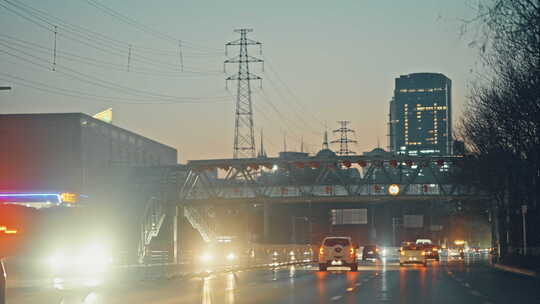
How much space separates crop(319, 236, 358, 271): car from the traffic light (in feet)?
144

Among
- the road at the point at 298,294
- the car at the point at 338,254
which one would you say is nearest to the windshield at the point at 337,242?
the car at the point at 338,254

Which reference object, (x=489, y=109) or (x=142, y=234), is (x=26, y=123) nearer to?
(x=142, y=234)

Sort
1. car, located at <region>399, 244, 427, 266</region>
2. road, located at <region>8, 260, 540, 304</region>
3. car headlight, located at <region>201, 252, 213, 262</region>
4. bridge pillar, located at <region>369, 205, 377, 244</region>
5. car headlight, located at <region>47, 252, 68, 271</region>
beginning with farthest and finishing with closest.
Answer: bridge pillar, located at <region>369, 205, 377, 244</region> < car, located at <region>399, 244, 427, 266</region> < car headlight, located at <region>201, 252, 213, 262</region> < car headlight, located at <region>47, 252, 68, 271</region> < road, located at <region>8, 260, 540, 304</region>

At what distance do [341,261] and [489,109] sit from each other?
13.1 meters

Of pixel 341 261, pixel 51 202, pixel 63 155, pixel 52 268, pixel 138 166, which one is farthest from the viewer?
pixel 138 166

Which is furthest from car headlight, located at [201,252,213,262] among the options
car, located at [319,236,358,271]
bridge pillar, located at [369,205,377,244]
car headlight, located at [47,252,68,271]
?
bridge pillar, located at [369,205,377,244]

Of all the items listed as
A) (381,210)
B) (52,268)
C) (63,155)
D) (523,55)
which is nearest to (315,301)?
(52,268)

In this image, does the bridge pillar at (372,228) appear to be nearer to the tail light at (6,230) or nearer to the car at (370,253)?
the car at (370,253)

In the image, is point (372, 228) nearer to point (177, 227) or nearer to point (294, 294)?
point (177, 227)

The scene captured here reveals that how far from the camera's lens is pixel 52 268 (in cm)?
3981

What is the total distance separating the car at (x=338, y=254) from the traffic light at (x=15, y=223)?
4398 cm

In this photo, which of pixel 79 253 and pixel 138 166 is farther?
pixel 138 166

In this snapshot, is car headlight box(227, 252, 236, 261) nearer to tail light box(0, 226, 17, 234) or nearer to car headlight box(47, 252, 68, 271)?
car headlight box(47, 252, 68, 271)

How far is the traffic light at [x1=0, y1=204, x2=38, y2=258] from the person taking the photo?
1008 centimetres
